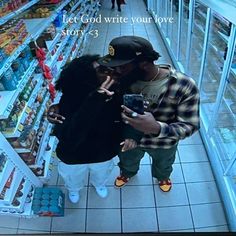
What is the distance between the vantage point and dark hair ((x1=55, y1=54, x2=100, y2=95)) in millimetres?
1219

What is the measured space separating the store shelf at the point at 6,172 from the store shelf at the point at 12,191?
0.09 meters

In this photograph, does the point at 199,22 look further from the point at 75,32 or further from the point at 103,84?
the point at 103,84

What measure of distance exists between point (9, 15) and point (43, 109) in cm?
86

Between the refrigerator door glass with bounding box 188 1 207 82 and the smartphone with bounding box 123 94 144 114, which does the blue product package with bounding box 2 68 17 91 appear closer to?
the smartphone with bounding box 123 94 144 114

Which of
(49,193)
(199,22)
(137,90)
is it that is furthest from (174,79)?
(199,22)

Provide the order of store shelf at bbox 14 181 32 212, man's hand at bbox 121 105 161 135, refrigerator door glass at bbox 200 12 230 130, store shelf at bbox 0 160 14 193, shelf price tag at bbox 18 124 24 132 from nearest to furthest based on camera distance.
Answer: man's hand at bbox 121 105 161 135 < store shelf at bbox 0 160 14 193 < shelf price tag at bbox 18 124 24 132 < store shelf at bbox 14 181 32 212 < refrigerator door glass at bbox 200 12 230 130

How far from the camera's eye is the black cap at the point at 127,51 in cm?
107

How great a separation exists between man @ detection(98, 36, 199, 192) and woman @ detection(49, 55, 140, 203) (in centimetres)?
11

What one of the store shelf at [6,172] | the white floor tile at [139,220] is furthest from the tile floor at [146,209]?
the store shelf at [6,172]

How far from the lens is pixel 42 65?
7.52 feet

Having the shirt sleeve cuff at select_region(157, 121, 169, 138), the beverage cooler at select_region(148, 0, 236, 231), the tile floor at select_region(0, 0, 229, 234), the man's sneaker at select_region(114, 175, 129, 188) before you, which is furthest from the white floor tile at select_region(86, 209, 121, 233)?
the shirt sleeve cuff at select_region(157, 121, 169, 138)

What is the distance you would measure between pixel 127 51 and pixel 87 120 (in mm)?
434

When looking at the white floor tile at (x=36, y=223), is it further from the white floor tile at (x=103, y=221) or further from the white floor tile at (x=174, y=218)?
the white floor tile at (x=174, y=218)

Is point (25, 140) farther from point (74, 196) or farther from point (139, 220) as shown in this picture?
point (139, 220)
